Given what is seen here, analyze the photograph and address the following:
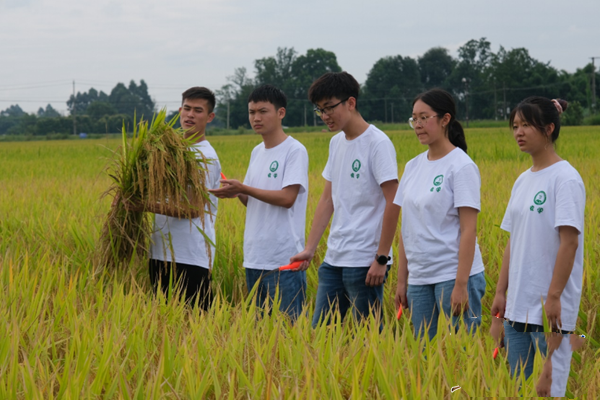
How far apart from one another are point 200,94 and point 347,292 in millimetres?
1301

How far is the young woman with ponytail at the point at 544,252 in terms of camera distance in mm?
2133

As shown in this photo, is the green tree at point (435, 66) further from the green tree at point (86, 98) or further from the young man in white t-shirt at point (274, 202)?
the young man in white t-shirt at point (274, 202)

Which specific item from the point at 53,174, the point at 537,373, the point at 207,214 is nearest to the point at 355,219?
the point at 207,214

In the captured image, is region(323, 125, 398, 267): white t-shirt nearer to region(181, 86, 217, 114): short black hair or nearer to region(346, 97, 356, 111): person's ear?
region(346, 97, 356, 111): person's ear

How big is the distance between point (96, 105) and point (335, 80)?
76.2 meters

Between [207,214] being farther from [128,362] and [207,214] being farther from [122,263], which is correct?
[128,362]

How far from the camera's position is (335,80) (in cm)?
290

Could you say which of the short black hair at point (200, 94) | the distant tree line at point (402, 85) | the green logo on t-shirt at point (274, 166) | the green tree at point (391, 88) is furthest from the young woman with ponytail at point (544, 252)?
the green tree at point (391, 88)

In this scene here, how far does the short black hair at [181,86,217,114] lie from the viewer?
11.1 ft

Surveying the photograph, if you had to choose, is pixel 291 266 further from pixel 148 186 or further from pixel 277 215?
pixel 148 186

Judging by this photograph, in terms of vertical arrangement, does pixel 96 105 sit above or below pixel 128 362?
above

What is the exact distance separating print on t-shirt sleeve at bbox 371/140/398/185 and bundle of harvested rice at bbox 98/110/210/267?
0.87 m

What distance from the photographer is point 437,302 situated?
2562 mm

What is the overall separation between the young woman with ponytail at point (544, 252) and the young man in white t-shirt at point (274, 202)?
1120 mm
